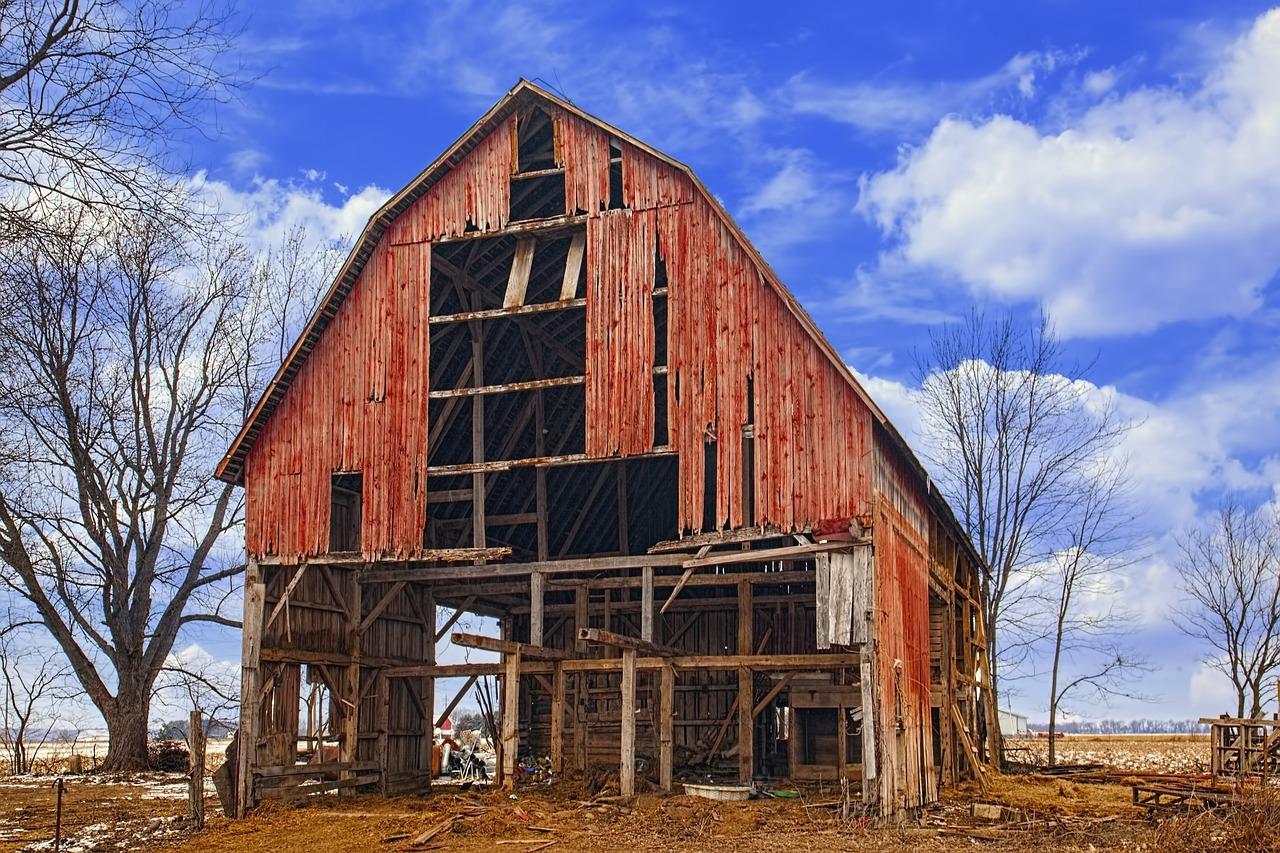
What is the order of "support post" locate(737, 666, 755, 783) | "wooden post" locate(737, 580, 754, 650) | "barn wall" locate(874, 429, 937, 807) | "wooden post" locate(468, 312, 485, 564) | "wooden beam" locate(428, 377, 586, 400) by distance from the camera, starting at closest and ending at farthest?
"barn wall" locate(874, 429, 937, 807) → "wooden beam" locate(428, 377, 586, 400) → "wooden post" locate(468, 312, 485, 564) → "wooden post" locate(737, 580, 754, 650) → "support post" locate(737, 666, 755, 783)

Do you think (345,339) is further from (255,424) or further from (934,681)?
(934,681)

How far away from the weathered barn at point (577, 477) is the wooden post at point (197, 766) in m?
1.43

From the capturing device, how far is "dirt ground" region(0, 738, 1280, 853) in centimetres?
1698

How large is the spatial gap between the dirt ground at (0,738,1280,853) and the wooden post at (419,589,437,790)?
10.3ft

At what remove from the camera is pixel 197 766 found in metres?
19.6

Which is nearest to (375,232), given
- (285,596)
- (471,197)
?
(471,197)

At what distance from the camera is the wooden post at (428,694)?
26581 millimetres

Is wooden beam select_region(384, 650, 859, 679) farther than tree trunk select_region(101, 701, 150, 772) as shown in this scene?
No

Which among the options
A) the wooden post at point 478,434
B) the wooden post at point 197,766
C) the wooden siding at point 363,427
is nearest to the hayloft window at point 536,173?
the wooden siding at point 363,427

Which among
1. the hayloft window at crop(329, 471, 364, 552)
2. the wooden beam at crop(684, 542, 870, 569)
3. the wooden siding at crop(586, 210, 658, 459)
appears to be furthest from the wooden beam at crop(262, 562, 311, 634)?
the wooden beam at crop(684, 542, 870, 569)

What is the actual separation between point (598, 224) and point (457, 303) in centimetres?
412

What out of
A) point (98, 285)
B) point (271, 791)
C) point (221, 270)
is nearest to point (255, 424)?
point (271, 791)

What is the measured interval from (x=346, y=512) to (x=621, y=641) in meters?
6.78

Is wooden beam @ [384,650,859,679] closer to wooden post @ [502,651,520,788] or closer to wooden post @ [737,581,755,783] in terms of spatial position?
wooden post @ [502,651,520,788]
